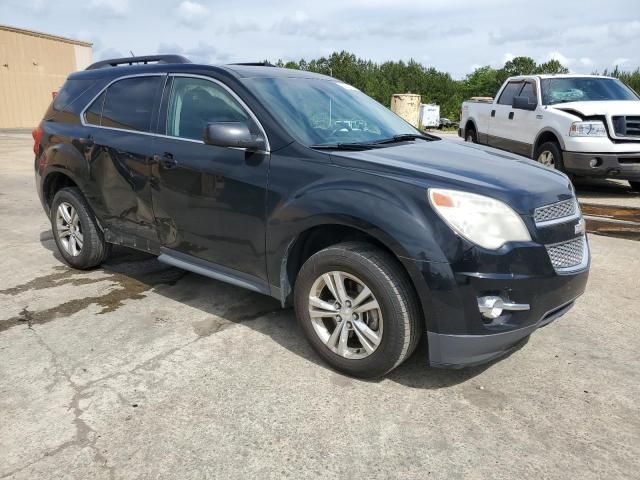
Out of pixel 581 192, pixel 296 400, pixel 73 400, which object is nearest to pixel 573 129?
pixel 581 192

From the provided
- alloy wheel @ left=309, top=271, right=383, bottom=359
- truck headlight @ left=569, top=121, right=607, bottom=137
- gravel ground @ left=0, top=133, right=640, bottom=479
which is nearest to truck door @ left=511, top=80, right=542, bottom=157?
truck headlight @ left=569, top=121, right=607, bottom=137

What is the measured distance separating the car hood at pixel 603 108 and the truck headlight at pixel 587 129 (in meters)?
0.16

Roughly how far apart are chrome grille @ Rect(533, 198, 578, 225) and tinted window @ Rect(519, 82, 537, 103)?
7020 millimetres

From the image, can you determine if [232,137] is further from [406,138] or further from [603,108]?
[603,108]

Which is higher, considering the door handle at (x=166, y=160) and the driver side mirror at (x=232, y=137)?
the driver side mirror at (x=232, y=137)

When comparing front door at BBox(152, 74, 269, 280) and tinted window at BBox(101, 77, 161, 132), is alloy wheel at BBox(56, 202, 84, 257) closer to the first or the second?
tinted window at BBox(101, 77, 161, 132)

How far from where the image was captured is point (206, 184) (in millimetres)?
3646

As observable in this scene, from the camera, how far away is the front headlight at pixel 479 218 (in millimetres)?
2723

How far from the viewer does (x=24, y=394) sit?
298 centimetres

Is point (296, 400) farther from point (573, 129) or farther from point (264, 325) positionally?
point (573, 129)

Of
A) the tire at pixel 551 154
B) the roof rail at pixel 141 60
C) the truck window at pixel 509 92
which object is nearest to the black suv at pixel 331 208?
the roof rail at pixel 141 60

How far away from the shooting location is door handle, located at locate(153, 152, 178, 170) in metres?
3.83

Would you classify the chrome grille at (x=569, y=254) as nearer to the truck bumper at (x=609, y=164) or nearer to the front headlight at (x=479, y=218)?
the front headlight at (x=479, y=218)

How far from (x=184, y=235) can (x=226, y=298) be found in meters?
0.71
